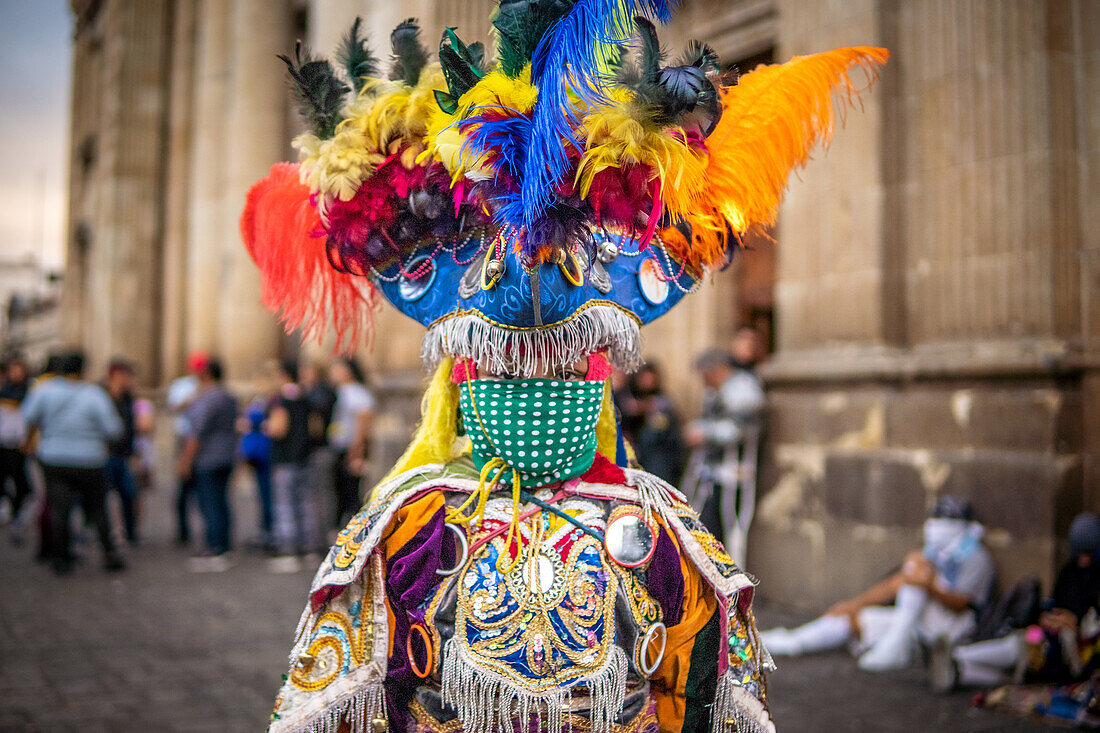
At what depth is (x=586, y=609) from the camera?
2.08m

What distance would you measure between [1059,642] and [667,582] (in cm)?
324

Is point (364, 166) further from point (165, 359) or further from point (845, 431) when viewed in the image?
point (165, 359)

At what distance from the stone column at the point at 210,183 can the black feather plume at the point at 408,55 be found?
14.8 m

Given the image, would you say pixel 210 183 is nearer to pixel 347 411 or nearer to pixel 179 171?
pixel 179 171

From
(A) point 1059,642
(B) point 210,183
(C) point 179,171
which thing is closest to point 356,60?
(A) point 1059,642

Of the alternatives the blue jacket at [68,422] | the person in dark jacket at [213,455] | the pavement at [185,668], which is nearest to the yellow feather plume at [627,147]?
the pavement at [185,668]

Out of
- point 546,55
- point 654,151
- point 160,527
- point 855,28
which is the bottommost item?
point 160,527

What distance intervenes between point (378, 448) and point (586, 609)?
8.24 metres

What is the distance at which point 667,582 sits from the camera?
84.1 inches

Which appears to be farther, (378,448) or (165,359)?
(165,359)

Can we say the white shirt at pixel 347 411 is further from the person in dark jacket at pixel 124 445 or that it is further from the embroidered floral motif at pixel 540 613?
the embroidered floral motif at pixel 540 613

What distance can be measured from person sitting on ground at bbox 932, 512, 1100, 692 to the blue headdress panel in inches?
129

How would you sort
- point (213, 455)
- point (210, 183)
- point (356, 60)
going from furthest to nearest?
1. point (210, 183)
2. point (213, 455)
3. point (356, 60)

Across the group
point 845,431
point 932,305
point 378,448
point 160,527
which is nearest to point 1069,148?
point 932,305
